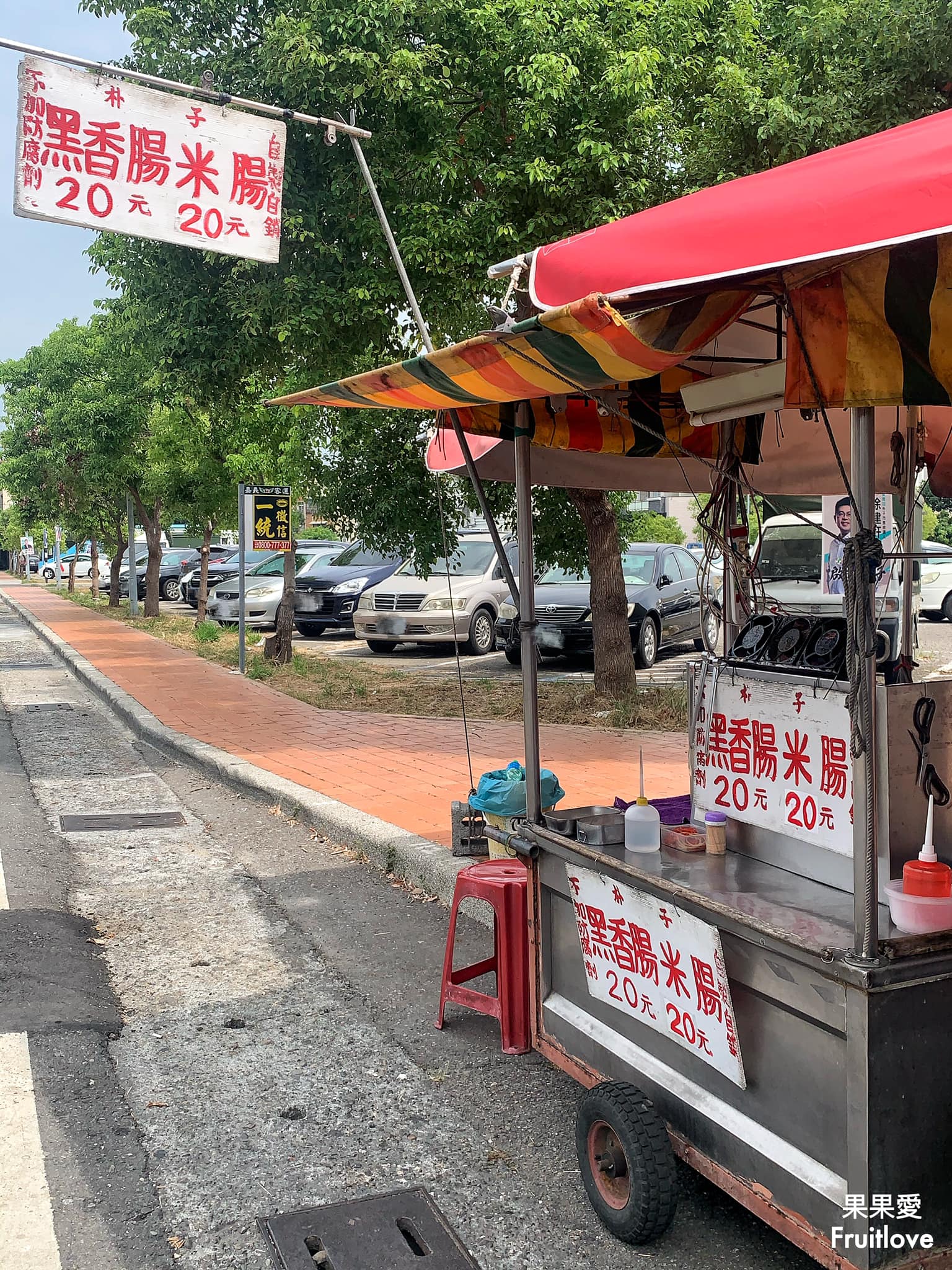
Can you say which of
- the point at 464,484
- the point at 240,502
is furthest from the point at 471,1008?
the point at 240,502

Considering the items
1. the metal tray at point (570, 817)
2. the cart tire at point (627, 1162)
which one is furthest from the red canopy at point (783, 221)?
the cart tire at point (627, 1162)

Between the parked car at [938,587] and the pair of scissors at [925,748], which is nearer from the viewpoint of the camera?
the pair of scissors at [925,748]

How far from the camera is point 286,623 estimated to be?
1573cm

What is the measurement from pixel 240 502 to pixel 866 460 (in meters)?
12.4

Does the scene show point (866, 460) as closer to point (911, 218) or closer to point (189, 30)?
point (911, 218)

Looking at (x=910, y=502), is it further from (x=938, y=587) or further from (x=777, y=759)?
(x=938, y=587)

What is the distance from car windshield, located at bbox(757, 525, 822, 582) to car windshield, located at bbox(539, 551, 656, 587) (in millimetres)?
2527

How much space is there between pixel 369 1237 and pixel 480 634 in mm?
13821

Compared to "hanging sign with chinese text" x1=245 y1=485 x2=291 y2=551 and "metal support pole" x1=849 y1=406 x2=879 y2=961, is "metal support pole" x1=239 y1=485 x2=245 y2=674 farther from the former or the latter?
"metal support pole" x1=849 y1=406 x2=879 y2=961

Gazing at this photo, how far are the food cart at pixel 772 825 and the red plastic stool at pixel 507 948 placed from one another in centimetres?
16

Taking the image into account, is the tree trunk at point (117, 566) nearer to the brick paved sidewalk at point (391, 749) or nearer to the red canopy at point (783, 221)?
the brick paved sidewalk at point (391, 749)

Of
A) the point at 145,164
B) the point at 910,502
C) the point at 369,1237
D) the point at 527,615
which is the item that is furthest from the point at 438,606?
the point at 369,1237

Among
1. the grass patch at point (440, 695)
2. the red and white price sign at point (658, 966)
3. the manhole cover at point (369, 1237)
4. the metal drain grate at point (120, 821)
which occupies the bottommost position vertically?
the manhole cover at point (369, 1237)

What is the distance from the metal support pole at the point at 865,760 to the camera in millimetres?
2369
